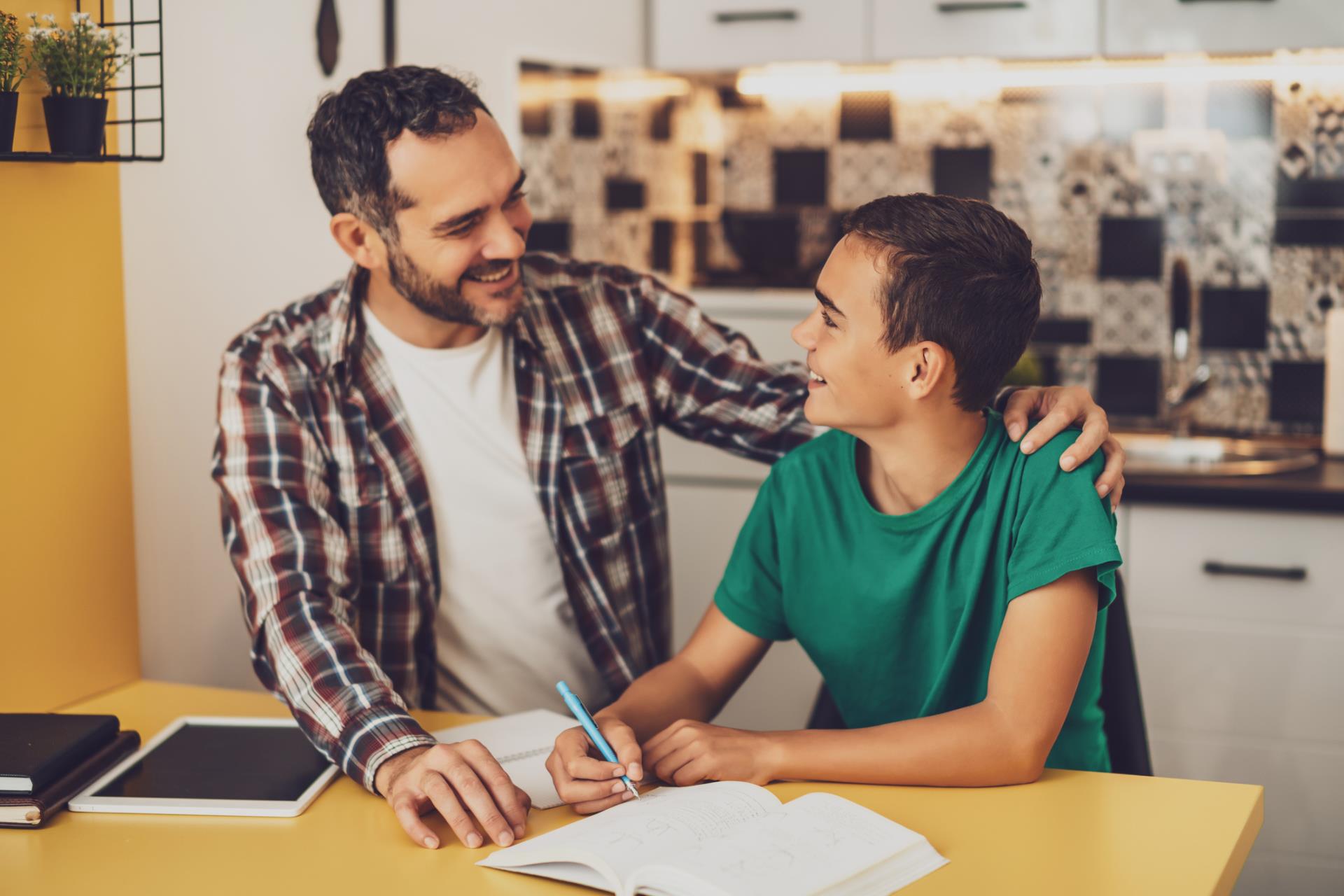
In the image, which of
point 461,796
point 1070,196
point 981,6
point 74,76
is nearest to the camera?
point 461,796

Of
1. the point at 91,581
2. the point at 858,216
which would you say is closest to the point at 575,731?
the point at 858,216

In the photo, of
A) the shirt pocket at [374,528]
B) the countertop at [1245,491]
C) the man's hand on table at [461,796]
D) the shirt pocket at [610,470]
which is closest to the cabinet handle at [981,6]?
the countertop at [1245,491]

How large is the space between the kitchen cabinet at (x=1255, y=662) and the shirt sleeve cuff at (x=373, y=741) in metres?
1.52

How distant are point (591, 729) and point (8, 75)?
0.96 m

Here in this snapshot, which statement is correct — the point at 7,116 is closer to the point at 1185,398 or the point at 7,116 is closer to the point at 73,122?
the point at 73,122

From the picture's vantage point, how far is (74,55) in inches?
61.9

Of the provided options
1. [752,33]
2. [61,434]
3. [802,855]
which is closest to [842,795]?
[802,855]

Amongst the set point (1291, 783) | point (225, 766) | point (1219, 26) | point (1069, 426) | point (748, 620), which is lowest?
point (1291, 783)

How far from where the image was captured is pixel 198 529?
80.4 inches

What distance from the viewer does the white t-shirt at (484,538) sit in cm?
186

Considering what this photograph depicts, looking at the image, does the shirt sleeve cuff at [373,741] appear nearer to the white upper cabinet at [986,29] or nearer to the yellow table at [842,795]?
the yellow table at [842,795]

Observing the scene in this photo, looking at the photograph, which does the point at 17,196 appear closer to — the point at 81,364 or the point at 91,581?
the point at 81,364

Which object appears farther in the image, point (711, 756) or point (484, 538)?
point (484, 538)

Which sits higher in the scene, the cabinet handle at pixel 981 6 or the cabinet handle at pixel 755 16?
the cabinet handle at pixel 755 16
